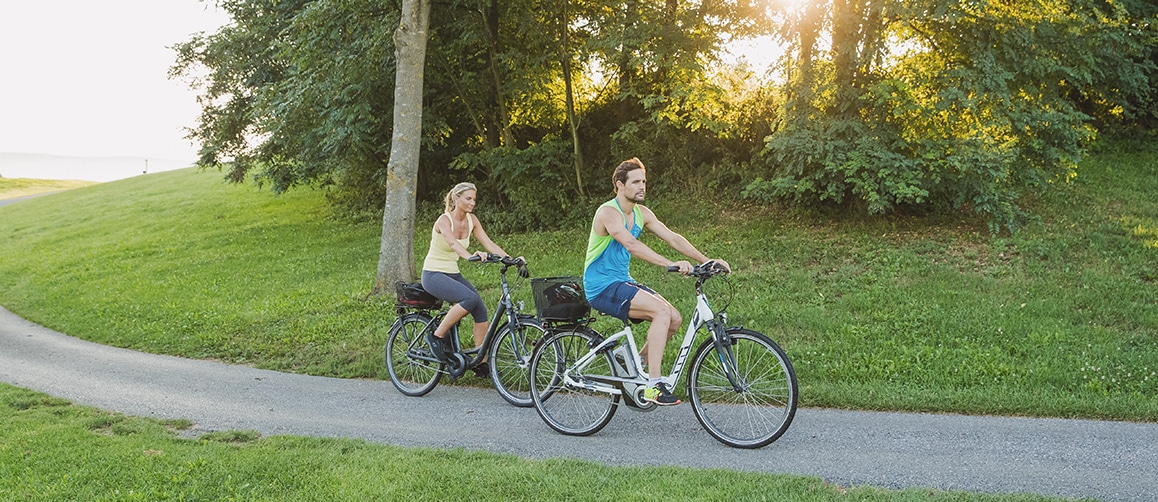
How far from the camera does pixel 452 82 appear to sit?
18.9 m

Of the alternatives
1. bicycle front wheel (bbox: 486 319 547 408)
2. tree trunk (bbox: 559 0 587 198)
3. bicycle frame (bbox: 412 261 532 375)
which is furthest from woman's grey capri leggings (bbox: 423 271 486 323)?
tree trunk (bbox: 559 0 587 198)

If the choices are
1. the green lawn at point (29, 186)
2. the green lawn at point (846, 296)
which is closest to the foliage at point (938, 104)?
the green lawn at point (846, 296)

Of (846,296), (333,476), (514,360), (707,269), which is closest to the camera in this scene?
(333,476)

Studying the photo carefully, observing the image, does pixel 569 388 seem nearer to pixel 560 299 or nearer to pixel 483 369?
pixel 560 299

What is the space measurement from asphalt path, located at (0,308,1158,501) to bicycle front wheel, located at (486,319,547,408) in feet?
0.51

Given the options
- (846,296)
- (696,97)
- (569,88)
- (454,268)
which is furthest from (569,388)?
(569,88)

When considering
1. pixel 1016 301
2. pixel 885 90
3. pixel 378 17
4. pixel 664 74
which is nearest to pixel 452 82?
pixel 378 17

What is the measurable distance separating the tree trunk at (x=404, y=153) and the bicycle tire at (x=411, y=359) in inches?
169

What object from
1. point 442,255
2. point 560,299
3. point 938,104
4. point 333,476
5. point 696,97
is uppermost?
point 696,97

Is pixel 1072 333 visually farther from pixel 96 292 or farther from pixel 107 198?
pixel 107 198

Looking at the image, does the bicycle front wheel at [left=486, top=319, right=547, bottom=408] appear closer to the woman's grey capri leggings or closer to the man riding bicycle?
the woman's grey capri leggings

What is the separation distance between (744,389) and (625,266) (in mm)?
1256

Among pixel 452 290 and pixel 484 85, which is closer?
pixel 452 290

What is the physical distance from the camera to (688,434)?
19.4 ft
